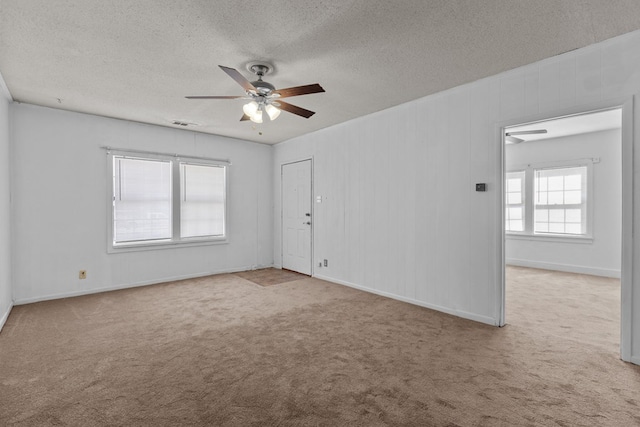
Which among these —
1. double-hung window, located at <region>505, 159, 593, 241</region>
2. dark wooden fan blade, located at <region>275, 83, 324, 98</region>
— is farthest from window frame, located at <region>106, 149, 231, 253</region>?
double-hung window, located at <region>505, 159, 593, 241</region>

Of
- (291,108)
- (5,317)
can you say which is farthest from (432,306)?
(5,317)

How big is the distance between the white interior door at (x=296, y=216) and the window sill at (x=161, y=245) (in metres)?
1.22

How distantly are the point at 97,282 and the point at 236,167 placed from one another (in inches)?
117

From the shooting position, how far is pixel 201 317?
3.59 meters

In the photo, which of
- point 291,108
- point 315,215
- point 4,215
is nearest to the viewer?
point 291,108

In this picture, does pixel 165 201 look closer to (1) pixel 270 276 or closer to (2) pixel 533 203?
(1) pixel 270 276

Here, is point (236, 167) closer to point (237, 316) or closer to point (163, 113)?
point (163, 113)

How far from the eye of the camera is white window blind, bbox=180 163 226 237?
5.55 meters

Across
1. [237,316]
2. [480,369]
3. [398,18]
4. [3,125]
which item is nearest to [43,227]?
[3,125]

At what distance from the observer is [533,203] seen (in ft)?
22.2

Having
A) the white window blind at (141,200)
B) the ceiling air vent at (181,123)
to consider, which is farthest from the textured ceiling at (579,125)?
the white window blind at (141,200)

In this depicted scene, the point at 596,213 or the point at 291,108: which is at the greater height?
the point at 291,108

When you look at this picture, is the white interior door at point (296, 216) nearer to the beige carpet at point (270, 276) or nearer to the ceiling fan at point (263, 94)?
the beige carpet at point (270, 276)

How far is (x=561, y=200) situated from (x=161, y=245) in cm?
776
